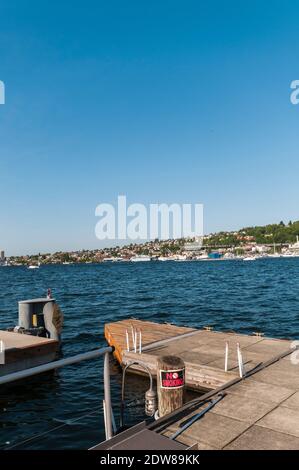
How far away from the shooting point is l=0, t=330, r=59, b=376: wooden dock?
13.8m

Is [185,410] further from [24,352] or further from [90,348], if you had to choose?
[90,348]

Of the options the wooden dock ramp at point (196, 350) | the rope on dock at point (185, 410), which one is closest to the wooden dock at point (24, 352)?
the wooden dock ramp at point (196, 350)

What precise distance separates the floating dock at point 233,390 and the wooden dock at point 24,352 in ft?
10.1

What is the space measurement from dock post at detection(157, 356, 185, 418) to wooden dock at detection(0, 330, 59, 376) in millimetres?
8129

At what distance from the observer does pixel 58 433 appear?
988 cm

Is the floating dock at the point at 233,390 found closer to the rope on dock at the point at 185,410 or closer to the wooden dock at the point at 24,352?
the rope on dock at the point at 185,410

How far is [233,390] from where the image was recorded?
9.30m

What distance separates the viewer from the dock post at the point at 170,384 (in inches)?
304

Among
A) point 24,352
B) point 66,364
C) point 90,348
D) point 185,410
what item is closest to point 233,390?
point 185,410

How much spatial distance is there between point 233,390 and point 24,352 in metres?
8.80

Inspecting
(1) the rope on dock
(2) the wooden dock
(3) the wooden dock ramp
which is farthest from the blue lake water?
(1) the rope on dock
